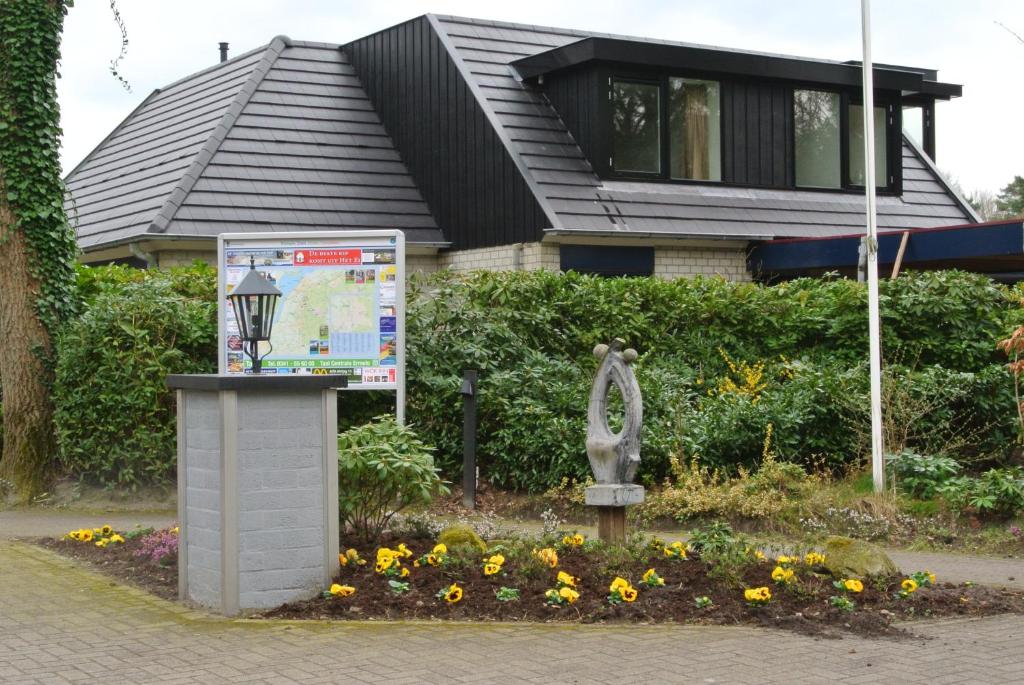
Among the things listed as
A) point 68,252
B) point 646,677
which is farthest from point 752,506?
point 68,252

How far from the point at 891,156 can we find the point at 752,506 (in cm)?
1433

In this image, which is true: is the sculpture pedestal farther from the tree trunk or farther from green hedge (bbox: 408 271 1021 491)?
the tree trunk

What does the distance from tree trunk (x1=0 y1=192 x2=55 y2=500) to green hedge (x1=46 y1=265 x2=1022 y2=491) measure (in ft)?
1.72

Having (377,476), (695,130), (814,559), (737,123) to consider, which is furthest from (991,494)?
(737,123)

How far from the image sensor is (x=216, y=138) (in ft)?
71.2

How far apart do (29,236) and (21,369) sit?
1464 mm

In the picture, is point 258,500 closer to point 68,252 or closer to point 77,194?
point 68,252

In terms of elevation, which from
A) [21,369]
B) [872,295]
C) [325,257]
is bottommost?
[21,369]

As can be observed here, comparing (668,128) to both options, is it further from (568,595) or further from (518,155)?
(568,595)

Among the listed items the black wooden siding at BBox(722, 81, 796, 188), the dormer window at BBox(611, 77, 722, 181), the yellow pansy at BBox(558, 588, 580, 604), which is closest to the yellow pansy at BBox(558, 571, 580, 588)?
the yellow pansy at BBox(558, 588, 580, 604)

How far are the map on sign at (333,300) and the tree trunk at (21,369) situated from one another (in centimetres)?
243

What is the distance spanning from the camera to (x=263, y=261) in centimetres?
1369

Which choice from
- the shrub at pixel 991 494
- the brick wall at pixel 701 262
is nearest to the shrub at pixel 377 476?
the shrub at pixel 991 494

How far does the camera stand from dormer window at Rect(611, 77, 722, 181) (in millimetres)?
21203
